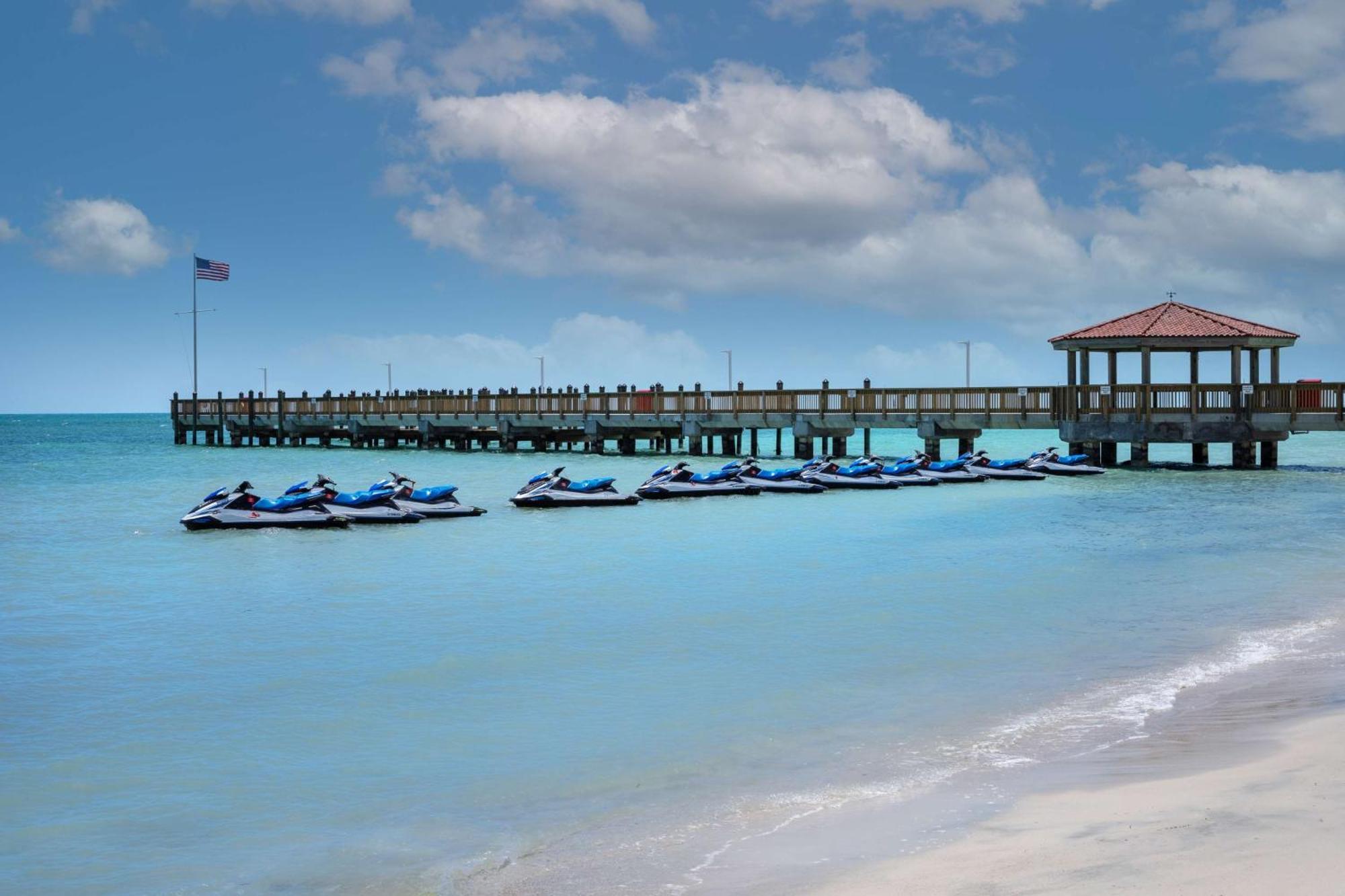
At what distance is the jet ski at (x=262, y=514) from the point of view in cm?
2931

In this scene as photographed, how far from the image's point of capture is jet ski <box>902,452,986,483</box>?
4225 cm

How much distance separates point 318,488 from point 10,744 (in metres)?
21.0

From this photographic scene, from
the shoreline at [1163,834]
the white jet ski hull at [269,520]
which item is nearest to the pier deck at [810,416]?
the white jet ski hull at [269,520]

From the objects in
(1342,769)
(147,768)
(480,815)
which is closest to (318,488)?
(147,768)

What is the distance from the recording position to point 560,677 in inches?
514

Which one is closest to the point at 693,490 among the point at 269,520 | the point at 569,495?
the point at 569,495

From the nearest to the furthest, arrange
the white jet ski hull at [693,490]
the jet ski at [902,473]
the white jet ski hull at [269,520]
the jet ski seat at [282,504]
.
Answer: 1. the white jet ski hull at [269,520]
2. the jet ski seat at [282,504]
3. the white jet ski hull at [693,490]
4. the jet ski at [902,473]

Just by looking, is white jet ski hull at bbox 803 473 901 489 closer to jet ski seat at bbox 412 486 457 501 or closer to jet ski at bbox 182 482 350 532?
jet ski seat at bbox 412 486 457 501

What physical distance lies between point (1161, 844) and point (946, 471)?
37.1m

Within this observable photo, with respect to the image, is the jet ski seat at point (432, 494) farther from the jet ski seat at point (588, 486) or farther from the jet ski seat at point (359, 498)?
the jet ski seat at point (588, 486)

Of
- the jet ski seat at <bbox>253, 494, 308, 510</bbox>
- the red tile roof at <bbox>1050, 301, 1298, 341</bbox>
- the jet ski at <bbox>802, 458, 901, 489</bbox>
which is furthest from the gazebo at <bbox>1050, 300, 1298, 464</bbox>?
the jet ski seat at <bbox>253, 494, 308, 510</bbox>

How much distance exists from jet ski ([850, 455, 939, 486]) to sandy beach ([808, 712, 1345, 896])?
3316 centimetres

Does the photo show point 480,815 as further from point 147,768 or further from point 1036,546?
point 1036,546

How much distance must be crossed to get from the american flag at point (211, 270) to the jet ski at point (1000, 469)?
146ft
